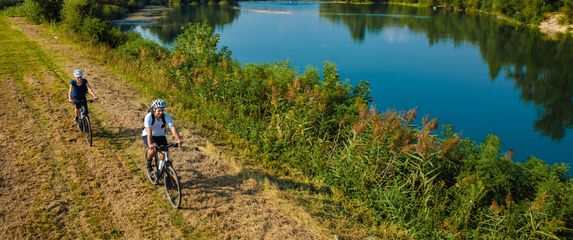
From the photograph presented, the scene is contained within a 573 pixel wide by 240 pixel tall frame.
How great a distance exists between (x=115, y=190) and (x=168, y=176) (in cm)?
154

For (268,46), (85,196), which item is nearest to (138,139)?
(85,196)

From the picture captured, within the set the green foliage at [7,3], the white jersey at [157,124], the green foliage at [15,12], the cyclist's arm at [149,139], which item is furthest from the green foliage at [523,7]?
the cyclist's arm at [149,139]

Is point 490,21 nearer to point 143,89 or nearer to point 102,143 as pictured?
point 143,89

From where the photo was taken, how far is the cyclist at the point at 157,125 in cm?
849

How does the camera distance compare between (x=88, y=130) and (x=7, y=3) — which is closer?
(x=88, y=130)

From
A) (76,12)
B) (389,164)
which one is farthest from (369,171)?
(76,12)

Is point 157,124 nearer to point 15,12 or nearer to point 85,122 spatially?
point 85,122

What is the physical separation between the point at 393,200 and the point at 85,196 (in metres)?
6.73

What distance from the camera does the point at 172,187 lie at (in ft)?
31.5

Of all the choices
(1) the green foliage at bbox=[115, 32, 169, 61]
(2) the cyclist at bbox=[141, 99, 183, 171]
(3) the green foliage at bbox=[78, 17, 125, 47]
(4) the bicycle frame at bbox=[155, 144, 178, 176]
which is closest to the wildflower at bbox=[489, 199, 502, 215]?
(2) the cyclist at bbox=[141, 99, 183, 171]

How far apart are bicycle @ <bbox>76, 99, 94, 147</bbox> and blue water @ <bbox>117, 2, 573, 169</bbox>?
7.90 meters

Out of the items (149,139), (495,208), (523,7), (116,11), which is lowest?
(495,208)

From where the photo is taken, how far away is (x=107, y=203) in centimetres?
945

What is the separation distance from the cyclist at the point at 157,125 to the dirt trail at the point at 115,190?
1.46 m
